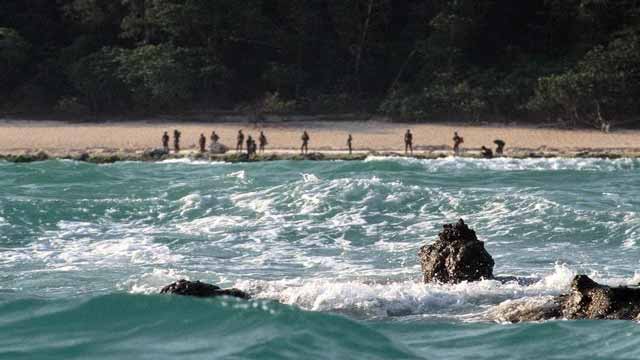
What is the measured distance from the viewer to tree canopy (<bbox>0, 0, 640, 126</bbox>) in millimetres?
45562

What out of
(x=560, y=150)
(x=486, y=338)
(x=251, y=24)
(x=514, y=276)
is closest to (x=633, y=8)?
(x=560, y=150)

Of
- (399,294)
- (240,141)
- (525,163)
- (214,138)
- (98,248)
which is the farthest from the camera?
(214,138)

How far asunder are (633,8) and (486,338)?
35.4 metres

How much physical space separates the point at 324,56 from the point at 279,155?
13961mm

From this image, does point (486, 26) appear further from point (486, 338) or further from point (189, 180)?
point (486, 338)

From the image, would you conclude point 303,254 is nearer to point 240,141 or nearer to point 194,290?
point 194,290

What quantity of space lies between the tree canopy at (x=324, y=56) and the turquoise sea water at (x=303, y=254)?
1006cm

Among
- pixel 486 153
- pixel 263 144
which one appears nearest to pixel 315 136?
pixel 263 144

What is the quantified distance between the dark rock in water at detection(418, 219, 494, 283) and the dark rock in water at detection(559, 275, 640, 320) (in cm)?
232

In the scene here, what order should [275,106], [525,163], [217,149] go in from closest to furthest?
[525,163] → [217,149] → [275,106]

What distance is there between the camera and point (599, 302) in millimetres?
14297

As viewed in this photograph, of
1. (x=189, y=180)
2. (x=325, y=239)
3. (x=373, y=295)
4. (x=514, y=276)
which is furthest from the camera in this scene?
(x=189, y=180)

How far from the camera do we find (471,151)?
129ft

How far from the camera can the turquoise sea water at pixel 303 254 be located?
44.7 ft
